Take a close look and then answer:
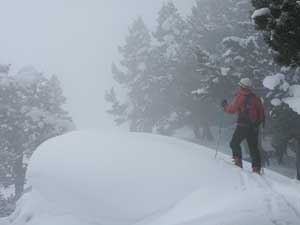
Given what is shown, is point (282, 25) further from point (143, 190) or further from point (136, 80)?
point (136, 80)

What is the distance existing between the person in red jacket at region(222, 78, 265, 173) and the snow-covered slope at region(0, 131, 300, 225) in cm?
94

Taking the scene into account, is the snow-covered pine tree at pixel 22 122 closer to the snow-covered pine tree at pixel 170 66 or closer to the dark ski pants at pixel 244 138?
the snow-covered pine tree at pixel 170 66

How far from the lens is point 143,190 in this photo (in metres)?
9.00

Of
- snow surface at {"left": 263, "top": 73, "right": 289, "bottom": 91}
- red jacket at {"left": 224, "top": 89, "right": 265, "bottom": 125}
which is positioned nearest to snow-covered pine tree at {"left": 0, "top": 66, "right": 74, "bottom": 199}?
snow surface at {"left": 263, "top": 73, "right": 289, "bottom": 91}

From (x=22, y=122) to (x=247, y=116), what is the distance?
79.2ft

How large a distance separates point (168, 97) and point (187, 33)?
5.98 meters

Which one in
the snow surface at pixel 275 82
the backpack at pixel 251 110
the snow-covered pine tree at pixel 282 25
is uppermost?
the snow-covered pine tree at pixel 282 25

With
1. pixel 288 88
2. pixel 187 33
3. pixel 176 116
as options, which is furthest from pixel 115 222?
pixel 187 33

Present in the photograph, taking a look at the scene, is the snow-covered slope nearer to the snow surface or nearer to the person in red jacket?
the person in red jacket

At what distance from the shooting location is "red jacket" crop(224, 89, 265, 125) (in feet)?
38.5

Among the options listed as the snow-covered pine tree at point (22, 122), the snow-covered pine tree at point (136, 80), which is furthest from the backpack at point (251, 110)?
the snow-covered pine tree at point (136, 80)

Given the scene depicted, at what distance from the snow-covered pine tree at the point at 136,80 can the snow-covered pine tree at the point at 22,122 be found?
14018 millimetres

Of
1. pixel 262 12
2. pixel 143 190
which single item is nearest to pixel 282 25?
pixel 262 12

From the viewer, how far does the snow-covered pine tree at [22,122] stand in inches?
1283
